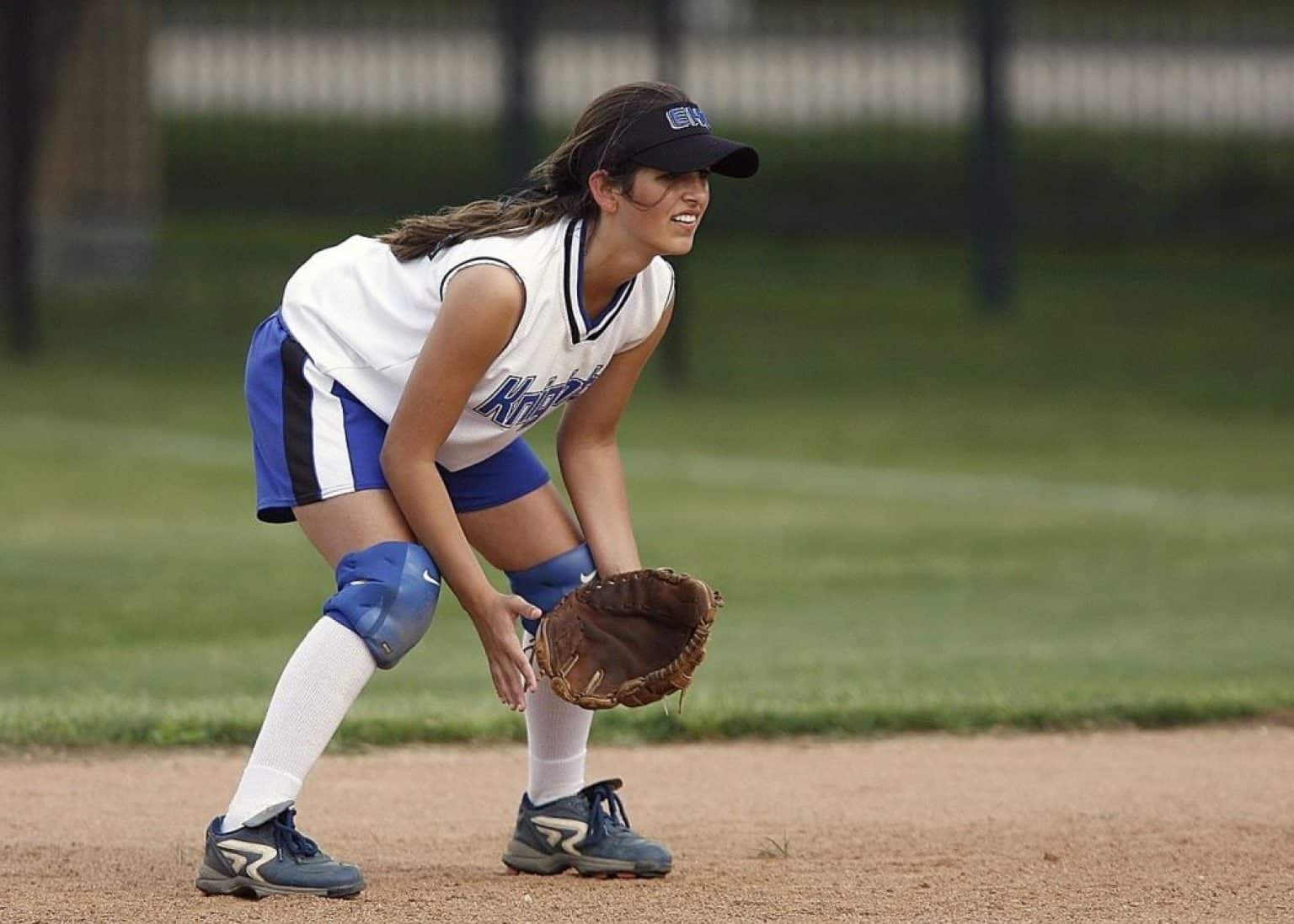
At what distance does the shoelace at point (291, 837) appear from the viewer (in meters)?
3.98

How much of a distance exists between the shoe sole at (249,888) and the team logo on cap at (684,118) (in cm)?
153

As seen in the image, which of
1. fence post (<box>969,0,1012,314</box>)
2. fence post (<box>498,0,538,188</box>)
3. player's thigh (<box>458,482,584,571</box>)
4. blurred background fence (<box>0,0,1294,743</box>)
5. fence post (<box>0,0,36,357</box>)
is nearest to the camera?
player's thigh (<box>458,482,584,571</box>)

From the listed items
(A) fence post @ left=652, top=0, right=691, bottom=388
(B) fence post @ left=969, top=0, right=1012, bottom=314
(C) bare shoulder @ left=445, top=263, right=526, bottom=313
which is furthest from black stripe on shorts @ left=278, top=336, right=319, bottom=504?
(B) fence post @ left=969, top=0, right=1012, bottom=314

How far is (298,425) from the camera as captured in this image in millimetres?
4066

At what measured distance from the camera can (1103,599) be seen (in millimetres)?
8305

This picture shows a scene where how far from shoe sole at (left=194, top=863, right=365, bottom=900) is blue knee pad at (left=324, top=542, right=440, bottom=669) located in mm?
434

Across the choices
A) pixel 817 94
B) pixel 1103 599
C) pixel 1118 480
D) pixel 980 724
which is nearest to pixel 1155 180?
pixel 817 94

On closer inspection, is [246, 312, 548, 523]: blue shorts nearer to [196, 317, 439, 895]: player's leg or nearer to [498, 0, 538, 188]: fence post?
[196, 317, 439, 895]: player's leg

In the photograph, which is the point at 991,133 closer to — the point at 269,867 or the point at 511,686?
the point at 511,686

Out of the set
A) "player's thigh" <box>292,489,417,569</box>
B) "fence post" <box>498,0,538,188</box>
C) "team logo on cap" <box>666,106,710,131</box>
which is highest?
"fence post" <box>498,0,538,188</box>

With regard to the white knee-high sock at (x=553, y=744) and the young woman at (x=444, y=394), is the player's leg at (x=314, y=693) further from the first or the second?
the white knee-high sock at (x=553, y=744)

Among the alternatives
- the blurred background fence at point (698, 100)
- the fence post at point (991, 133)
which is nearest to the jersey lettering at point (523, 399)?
the blurred background fence at point (698, 100)

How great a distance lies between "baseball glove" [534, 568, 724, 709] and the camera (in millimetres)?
4098

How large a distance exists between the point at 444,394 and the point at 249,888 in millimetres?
977
